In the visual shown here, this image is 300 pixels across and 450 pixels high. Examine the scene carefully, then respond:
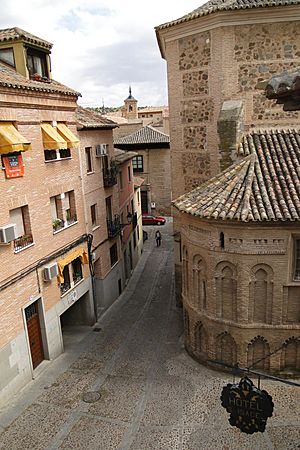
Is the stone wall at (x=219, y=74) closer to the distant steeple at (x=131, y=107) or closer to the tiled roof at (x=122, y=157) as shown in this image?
the tiled roof at (x=122, y=157)

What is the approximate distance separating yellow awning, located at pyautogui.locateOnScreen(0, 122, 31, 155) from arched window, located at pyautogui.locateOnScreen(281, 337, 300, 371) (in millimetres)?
10843

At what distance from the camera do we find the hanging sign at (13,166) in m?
12.3

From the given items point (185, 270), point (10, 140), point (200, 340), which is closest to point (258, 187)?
point (185, 270)

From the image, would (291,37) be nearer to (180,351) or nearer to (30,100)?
(30,100)

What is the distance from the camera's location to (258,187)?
41.6 ft

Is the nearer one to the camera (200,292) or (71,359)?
(200,292)

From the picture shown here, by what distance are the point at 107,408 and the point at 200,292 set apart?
500 centimetres

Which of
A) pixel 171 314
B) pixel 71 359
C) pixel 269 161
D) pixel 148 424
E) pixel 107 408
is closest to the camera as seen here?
pixel 148 424

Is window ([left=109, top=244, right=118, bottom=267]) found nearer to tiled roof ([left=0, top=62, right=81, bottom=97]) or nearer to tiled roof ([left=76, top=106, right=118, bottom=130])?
tiled roof ([left=76, top=106, right=118, bottom=130])

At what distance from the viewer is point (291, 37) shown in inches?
Answer: 580

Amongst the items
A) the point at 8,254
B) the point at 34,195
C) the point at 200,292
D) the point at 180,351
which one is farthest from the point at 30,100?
the point at 180,351

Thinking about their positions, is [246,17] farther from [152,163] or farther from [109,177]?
[152,163]

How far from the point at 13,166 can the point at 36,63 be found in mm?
5604

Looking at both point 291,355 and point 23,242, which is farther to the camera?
point 23,242
